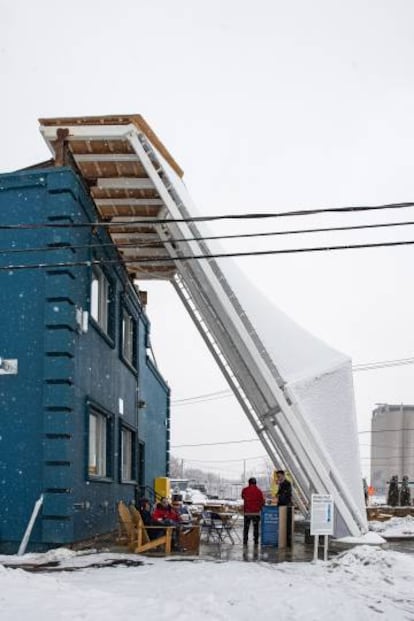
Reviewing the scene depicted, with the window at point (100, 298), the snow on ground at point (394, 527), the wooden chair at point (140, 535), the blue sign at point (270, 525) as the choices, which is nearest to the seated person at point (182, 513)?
the blue sign at point (270, 525)

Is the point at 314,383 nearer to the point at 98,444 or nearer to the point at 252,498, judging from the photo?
the point at 252,498

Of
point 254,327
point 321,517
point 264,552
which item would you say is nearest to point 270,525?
point 264,552

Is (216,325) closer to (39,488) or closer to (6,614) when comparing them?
(39,488)

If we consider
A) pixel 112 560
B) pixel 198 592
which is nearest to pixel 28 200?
pixel 112 560

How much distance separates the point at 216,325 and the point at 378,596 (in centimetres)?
1102

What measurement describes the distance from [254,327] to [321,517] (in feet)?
14.7

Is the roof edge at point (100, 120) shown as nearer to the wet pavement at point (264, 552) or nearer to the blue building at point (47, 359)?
the blue building at point (47, 359)

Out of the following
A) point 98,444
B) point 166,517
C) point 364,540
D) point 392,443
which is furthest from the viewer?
point 392,443

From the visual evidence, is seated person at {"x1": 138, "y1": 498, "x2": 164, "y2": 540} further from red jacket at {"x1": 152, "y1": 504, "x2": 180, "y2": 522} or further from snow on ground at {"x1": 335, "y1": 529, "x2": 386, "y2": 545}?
snow on ground at {"x1": 335, "y1": 529, "x2": 386, "y2": 545}

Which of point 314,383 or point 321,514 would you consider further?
point 314,383

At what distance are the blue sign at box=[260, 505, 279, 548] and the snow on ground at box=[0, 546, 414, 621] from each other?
2.86 metres

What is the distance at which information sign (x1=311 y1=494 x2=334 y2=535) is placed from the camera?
524 inches

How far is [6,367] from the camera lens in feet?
47.1

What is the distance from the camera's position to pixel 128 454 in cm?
2295
